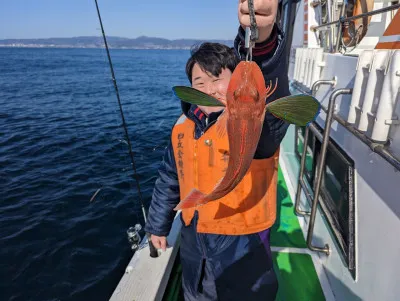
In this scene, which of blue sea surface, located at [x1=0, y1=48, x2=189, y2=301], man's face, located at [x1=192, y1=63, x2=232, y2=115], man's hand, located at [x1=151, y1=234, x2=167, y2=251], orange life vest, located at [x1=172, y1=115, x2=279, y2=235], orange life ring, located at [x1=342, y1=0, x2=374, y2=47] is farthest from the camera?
blue sea surface, located at [x1=0, y1=48, x2=189, y2=301]

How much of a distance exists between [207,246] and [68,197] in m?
7.33

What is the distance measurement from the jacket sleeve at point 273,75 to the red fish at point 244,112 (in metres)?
0.31

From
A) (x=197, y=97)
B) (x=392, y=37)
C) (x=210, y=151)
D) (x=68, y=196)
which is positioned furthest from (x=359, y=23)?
(x=68, y=196)

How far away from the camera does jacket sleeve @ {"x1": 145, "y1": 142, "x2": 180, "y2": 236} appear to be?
2.66m

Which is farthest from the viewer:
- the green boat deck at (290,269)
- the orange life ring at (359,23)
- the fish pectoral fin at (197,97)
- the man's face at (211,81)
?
the orange life ring at (359,23)

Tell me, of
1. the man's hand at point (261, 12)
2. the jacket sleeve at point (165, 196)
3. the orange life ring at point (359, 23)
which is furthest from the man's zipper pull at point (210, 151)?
the orange life ring at point (359, 23)

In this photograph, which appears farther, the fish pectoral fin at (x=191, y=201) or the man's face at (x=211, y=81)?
the man's face at (x=211, y=81)

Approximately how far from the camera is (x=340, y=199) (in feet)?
10.4

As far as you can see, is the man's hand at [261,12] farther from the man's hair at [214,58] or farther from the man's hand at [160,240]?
the man's hand at [160,240]

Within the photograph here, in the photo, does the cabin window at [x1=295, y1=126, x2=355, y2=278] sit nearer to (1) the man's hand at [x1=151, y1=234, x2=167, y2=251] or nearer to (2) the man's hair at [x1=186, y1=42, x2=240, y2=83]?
(2) the man's hair at [x1=186, y1=42, x2=240, y2=83]

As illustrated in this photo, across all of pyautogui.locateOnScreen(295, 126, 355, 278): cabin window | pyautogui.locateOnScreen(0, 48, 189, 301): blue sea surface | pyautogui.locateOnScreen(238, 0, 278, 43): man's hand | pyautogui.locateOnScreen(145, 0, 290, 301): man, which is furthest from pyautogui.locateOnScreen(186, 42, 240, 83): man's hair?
pyautogui.locateOnScreen(0, 48, 189, 301): blue sea surface

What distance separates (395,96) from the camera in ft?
5.69

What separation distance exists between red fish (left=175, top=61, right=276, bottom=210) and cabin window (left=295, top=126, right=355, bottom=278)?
63.6 inches

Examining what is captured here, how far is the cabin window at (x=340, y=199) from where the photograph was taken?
262 centimetres
